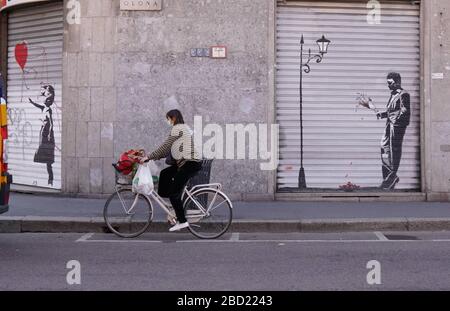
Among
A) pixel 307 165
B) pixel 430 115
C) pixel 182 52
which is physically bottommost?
pixel 307 165

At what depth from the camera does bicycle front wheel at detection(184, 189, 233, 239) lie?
960 cm

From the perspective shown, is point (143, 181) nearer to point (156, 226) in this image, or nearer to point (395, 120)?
point (156, 226)

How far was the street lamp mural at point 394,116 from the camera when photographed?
44.3 feet

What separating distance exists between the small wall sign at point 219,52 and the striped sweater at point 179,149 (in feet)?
12.7

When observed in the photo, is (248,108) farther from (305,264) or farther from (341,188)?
(305,264)

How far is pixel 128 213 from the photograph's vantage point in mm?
9852

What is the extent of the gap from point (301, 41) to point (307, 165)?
237 centimetres

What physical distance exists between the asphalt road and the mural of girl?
4.16 metres

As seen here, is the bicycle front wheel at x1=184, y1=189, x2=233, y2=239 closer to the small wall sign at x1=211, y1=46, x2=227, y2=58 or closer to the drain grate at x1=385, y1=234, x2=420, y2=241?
the drain grate at x1=385, y1=234, x2=420, y2=241

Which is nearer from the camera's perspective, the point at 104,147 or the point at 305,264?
the point at 305,264
